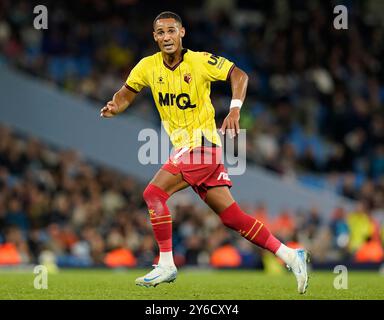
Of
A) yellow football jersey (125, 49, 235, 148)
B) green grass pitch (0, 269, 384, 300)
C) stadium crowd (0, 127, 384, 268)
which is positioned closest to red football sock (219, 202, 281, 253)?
green grass pitch (0, 269, 384, 300)

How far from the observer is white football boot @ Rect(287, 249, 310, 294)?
337 inches

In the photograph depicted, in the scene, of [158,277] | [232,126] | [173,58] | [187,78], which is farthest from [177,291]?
[173,58]

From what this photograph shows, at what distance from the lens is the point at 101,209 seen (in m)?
18.8

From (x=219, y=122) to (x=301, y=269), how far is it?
1125 cm

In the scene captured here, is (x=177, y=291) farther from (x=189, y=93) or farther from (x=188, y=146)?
(x=189, y=93)

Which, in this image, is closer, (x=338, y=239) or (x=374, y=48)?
(x=338, y=239)

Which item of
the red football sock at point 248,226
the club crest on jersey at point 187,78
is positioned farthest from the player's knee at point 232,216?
the club crest on jersey at point 187,78

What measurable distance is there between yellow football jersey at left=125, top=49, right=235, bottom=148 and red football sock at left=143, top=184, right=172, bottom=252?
1.69ft

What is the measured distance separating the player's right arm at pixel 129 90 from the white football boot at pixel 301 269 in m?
2.15

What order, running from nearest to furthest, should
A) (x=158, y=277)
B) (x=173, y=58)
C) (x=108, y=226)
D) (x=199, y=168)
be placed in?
1. (x=158, y=277)
2. (x=199, y=168)
3. (x=173, y=58)
4. (x=108, y=226)

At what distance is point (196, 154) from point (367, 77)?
13660mm

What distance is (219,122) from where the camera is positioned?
65.0 feet
